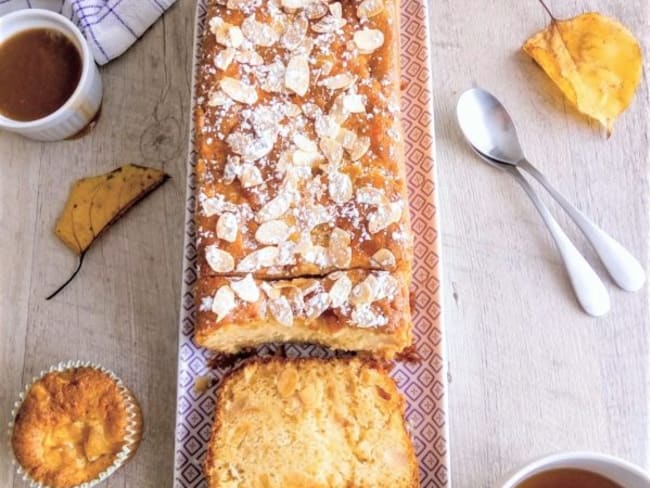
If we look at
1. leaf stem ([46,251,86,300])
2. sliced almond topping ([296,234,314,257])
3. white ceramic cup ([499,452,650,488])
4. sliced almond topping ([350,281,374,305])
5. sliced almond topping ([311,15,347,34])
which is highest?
sliced almond topping ([311,15,347,34])

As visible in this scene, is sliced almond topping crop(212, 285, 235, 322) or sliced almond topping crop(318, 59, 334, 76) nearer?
sliced almond topping crop(212, 285, 235, 322)

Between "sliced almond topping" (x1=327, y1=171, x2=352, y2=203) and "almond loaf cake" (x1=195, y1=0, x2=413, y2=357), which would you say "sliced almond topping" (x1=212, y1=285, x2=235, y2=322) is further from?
"sliced almond topping" (x1=327, y1=171, x2=352, y2=203)

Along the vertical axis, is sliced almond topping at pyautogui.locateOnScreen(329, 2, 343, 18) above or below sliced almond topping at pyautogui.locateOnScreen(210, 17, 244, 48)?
above

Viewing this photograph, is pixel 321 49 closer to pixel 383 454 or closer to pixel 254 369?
pixel 254 369

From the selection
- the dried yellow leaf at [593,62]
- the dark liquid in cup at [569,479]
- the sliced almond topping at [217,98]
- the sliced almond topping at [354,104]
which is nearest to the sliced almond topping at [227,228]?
the sliced almond topping at [217,98]

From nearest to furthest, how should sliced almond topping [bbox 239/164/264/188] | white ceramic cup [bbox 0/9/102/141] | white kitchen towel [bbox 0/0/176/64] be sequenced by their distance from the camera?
sliced almond topping [bbox 239/164/264/188] → white ceramic cup [bbox 0/9/102/141] → white kitchen towel [bbox 0/0/176/64]

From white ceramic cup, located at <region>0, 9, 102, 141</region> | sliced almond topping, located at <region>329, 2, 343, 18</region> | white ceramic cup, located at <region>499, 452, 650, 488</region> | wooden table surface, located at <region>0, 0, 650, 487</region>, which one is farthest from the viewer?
white ceramic cup, located at <region>0, 9, 102, 141</region>

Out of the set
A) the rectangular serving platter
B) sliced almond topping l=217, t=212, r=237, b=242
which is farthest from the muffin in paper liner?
sliced almond topping l=217, t=212, r=237, b=242

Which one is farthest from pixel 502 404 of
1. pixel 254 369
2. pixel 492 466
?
pixel 254 369
